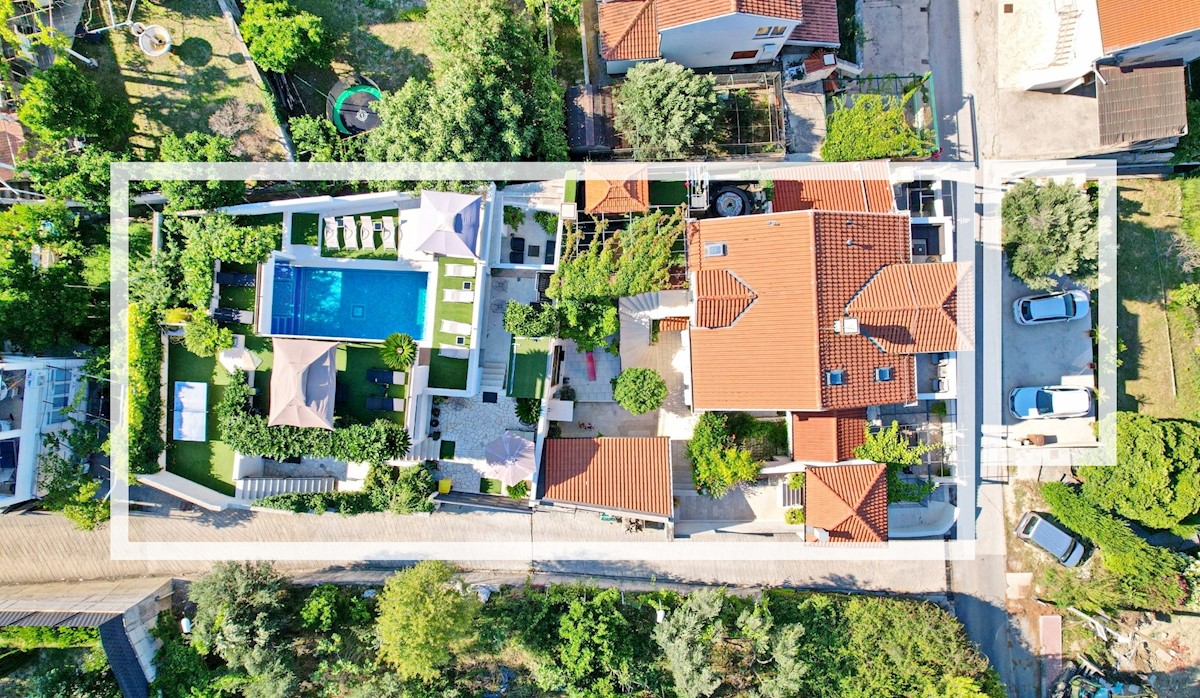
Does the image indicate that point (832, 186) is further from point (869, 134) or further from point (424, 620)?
point (424, 620)

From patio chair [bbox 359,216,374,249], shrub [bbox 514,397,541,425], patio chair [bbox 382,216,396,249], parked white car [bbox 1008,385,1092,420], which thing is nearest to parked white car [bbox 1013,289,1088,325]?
parked white car [bbox 1008,385,1092,420]

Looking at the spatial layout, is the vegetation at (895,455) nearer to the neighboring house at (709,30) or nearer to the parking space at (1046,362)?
the parking space at (1046,362)

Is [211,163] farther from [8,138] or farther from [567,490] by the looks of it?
[567,490]

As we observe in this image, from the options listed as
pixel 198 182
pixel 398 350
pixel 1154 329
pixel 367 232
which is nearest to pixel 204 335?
pixel 198 182

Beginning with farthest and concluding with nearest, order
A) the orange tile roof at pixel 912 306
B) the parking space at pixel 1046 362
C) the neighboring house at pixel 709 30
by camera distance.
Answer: the parking space at pixel 1046 362, the neighboring house at pixel 709 30, the orange tile roof at pixel 912 306

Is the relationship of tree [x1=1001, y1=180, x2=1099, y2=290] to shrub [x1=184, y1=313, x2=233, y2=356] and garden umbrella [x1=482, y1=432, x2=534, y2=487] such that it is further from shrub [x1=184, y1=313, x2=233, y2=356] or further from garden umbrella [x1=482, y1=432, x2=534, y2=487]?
shrub [x1=184, y1=313, x2=233, y2=356]

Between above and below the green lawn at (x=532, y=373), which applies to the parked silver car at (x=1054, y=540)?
below
